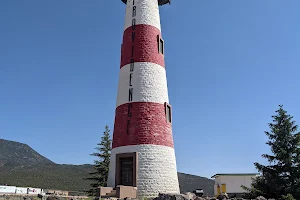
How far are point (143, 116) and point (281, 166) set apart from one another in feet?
28.4

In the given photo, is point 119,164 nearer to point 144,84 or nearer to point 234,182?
point 144,84

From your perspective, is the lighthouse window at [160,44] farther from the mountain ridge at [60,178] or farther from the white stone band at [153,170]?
the mountain ridge at [60,178]

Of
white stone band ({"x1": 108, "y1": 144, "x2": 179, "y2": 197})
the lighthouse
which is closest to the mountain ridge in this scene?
the lighthouse

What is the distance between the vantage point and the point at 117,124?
20922mm

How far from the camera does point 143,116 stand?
2009cm

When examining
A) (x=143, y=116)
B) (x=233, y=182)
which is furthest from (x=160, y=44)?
(x=233, y=182)

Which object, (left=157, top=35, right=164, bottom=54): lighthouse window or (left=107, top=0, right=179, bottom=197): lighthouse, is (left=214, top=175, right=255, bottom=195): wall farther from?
(left=157, top=35, right=164, bottom=54): lighthouse window

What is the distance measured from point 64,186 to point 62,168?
19.9 meters

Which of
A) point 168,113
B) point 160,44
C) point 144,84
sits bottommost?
point 168,113

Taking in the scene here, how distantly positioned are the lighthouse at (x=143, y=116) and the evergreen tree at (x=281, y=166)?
5.25 meters

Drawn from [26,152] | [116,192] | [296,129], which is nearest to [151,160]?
[116,192]

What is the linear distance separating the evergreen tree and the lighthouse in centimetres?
525

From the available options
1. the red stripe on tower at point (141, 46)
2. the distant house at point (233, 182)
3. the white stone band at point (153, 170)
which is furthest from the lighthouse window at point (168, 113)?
the distant house at point (233, 182)

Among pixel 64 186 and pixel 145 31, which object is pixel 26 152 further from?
pixel 145 31
